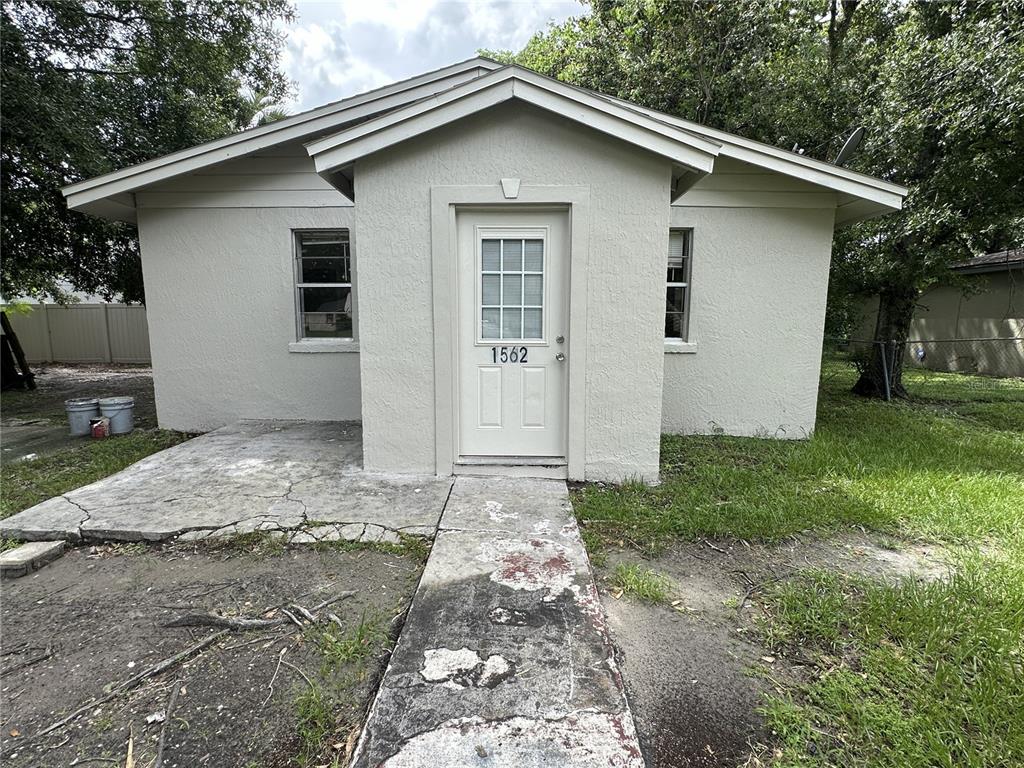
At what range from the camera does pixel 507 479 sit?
4359mm

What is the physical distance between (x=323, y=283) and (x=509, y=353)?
134 inches

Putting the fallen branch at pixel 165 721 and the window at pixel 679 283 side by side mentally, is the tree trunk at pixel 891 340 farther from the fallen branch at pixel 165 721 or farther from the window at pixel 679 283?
the fallen branch at pixel 165 721

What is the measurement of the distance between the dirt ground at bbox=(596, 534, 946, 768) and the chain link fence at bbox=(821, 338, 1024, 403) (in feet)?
21.7

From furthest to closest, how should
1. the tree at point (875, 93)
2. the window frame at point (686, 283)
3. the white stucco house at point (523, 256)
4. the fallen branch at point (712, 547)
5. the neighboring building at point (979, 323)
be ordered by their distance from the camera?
the neighboring building at point (979, 323)
the tree at point (875, 93)
the window frame at point (686, 283)
the white stucco house at point (523, 256)
the fallen branch at point (712, 547)

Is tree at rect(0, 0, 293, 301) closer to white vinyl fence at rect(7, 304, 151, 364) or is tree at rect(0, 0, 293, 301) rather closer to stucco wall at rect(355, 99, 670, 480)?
white vinyl fence at rect(7, 304, 151, 364)

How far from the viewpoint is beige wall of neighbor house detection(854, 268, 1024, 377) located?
39.9 feet

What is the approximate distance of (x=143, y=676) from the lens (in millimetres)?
2111

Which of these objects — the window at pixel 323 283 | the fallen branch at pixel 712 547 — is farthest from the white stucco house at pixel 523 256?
the fallen branch at pixel 712 547

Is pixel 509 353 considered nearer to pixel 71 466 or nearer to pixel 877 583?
pixel 877 583

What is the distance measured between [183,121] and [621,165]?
353 inches

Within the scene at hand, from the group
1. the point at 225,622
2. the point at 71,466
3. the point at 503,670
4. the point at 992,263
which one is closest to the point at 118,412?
the point at 71,466

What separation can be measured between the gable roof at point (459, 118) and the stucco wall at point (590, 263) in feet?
0.63

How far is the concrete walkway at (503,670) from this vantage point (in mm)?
1688

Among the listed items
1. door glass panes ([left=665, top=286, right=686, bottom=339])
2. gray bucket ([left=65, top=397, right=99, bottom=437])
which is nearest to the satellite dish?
door glass panes ([left=665, top=286, right=686, bottom=339])
